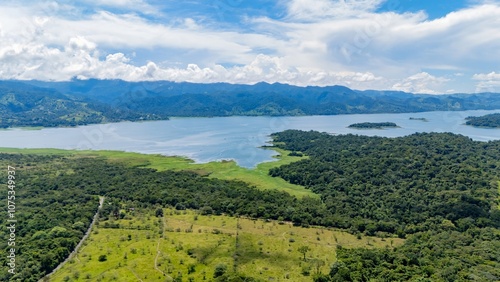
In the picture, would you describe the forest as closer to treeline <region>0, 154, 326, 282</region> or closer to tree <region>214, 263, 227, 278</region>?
treeline <region>0, 154, 326, 282</region>

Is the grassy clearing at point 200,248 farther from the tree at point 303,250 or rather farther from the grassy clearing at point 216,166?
the grassy clearing at point 216,166

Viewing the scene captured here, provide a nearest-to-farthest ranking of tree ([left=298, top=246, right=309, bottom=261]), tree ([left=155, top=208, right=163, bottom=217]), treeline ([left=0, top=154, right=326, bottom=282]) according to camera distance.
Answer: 1. treeline ([left=0, top=154, right=326, bottom=282])
2. tree ([left=298, top=246, right=309, bottom=261])
3. tree ([left=155, top=208, right=163, bottom=217])

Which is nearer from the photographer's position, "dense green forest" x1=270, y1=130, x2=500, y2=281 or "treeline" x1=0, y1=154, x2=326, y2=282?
"dense green forest" x1=270, y1=130, x2=500, y2=281

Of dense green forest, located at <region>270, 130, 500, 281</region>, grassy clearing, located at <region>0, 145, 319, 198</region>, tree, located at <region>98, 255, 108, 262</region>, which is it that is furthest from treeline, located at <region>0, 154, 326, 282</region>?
dense green forest, located at <region>270, 130, 500, 281</region>

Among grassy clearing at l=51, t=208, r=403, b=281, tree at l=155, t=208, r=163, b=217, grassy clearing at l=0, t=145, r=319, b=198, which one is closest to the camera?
grassy clearing at l=51, t=208, r=403, b=281

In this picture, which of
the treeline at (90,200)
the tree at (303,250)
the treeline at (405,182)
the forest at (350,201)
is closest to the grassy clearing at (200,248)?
the tree at (303,250)

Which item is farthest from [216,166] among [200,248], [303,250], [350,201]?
[303,250]
